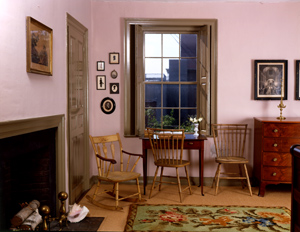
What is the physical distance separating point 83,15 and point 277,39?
3129 millimetres

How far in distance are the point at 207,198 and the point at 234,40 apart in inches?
102

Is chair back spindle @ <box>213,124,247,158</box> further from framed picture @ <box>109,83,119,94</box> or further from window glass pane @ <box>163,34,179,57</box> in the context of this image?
framed picture @ <box>109,83,119,94</box>

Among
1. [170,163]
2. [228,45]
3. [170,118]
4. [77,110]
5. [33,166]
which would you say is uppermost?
[228,45]

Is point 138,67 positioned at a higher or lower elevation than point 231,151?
higher

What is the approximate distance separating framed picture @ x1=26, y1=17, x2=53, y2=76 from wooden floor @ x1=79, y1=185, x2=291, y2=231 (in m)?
1.85

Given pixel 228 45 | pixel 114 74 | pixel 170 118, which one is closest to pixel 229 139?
pixel 170 118

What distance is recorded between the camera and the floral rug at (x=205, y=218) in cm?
378

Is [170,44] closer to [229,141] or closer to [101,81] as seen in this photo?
[101,81]

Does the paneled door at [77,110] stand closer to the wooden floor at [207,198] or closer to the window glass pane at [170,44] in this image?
the wooden floor at [207,198]

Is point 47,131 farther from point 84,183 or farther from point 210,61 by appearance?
point 210,61

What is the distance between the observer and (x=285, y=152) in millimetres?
4922

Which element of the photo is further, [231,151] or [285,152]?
[231,151]

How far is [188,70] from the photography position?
580cm

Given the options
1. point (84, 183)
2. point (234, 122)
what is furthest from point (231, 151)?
point (84, 183)
